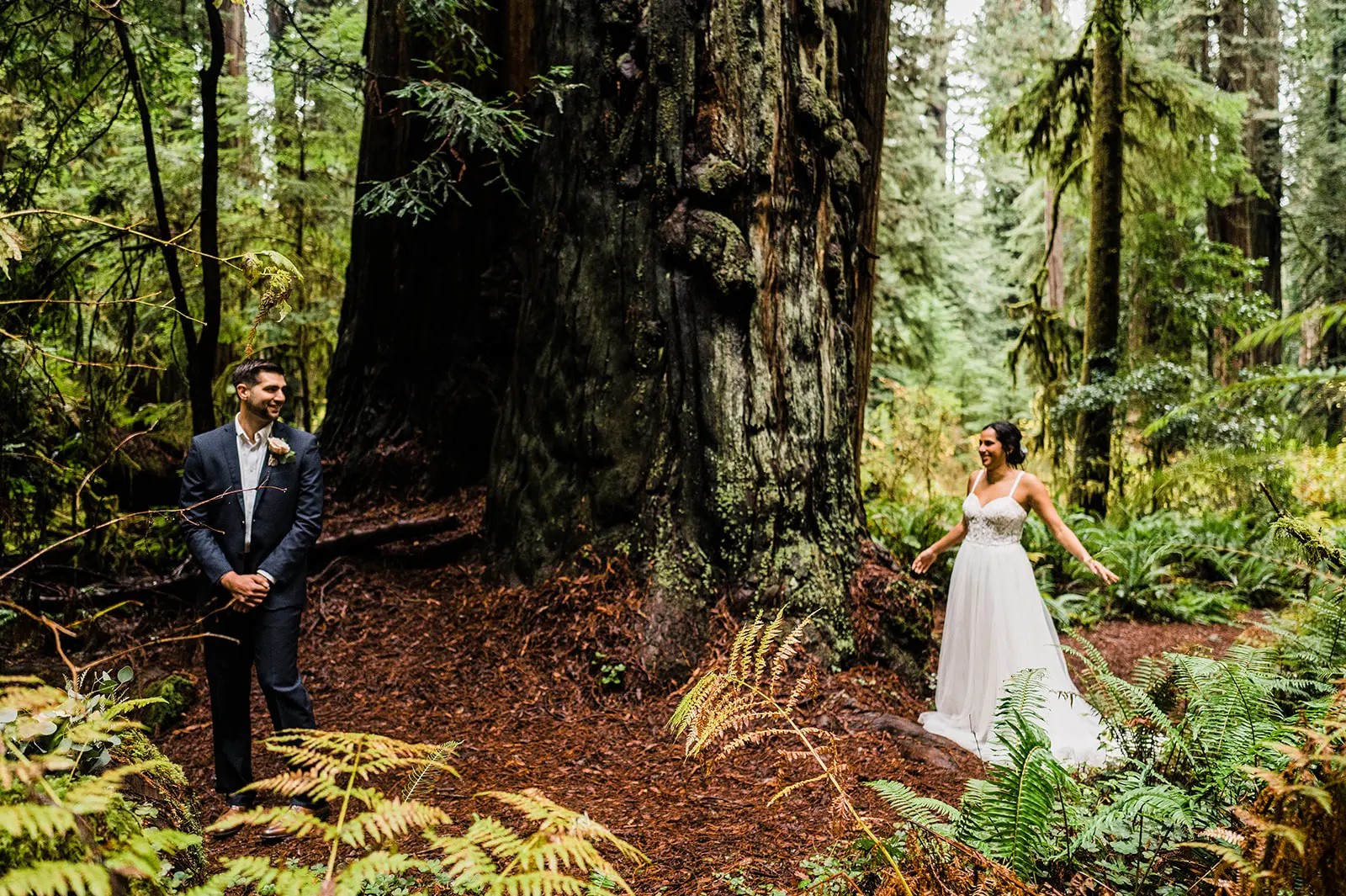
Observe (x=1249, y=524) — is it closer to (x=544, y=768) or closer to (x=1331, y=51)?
(x=544, y=768)

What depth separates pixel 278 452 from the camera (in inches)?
151

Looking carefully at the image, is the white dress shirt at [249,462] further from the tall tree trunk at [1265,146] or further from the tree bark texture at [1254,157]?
the tall tree trunk at [1265,146]

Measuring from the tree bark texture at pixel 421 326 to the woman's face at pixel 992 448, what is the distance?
4.08 metres

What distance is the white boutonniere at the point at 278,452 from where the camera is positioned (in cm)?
384

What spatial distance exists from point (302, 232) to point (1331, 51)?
2294cm

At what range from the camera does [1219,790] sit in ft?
8.53

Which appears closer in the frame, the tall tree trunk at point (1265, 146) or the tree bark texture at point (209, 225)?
the tree bark texture at point (209, 225)

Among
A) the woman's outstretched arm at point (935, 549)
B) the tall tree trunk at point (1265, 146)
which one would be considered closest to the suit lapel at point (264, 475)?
the woman's outstretched arm at point (935, 549)

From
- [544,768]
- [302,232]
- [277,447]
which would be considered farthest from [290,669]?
[302,232]

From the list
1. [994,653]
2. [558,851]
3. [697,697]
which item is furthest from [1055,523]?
[558,851]

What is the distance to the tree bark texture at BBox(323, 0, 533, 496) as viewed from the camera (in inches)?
288

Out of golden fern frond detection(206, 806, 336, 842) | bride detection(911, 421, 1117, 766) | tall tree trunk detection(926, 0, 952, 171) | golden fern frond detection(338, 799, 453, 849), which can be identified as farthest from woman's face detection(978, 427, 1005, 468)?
tall tree trunk detection(926, 0, 952, 171)

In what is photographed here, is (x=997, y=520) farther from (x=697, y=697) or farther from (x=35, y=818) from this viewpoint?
(x=35, y=818)

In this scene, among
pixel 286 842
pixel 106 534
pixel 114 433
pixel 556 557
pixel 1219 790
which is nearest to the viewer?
pixel 1219 790
